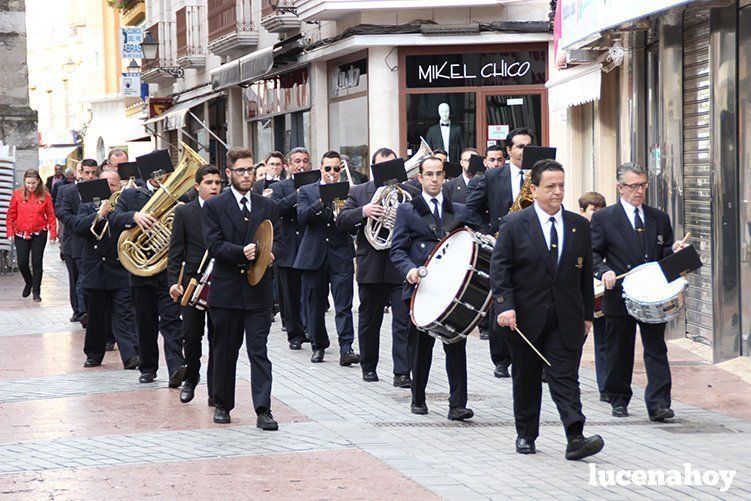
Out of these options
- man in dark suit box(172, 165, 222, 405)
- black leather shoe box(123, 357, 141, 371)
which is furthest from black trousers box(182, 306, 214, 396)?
black leather shoe box(123, 357, 141, 371)

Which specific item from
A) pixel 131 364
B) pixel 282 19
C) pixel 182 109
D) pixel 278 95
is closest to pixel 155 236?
pixel 131 364

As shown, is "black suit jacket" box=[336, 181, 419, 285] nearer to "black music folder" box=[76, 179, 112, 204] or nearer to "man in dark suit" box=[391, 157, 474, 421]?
"man in dark suit" box=[391, 157, 474, 421]

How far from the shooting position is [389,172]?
11938mm

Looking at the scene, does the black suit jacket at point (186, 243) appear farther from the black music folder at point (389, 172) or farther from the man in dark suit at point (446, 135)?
the man in dark suit at point (446, 135)

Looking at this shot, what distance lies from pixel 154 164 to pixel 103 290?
1619 millimetres

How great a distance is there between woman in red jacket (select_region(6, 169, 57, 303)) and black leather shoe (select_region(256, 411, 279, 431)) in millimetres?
12027

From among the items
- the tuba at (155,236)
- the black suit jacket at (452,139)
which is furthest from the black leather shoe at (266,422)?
the black suit jacket at (452,139)

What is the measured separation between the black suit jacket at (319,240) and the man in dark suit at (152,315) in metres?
1.76

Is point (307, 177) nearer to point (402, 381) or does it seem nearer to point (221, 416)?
point (402, 381)

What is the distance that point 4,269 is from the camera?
2709cm

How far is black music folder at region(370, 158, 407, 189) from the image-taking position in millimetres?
11883

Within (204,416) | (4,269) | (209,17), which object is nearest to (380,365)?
(204,416)

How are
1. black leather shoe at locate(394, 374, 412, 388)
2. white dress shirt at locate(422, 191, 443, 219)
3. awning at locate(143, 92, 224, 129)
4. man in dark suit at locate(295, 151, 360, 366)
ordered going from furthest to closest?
awning at locate(143, 92, 224, 129)
man in dark suit at locate(295, 151, 360, 366)
black leather shoe at locate(394, 374, 412, 388)
white dress shirt at locate(422, 191, 443, 219)

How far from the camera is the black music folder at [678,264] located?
9.79m
